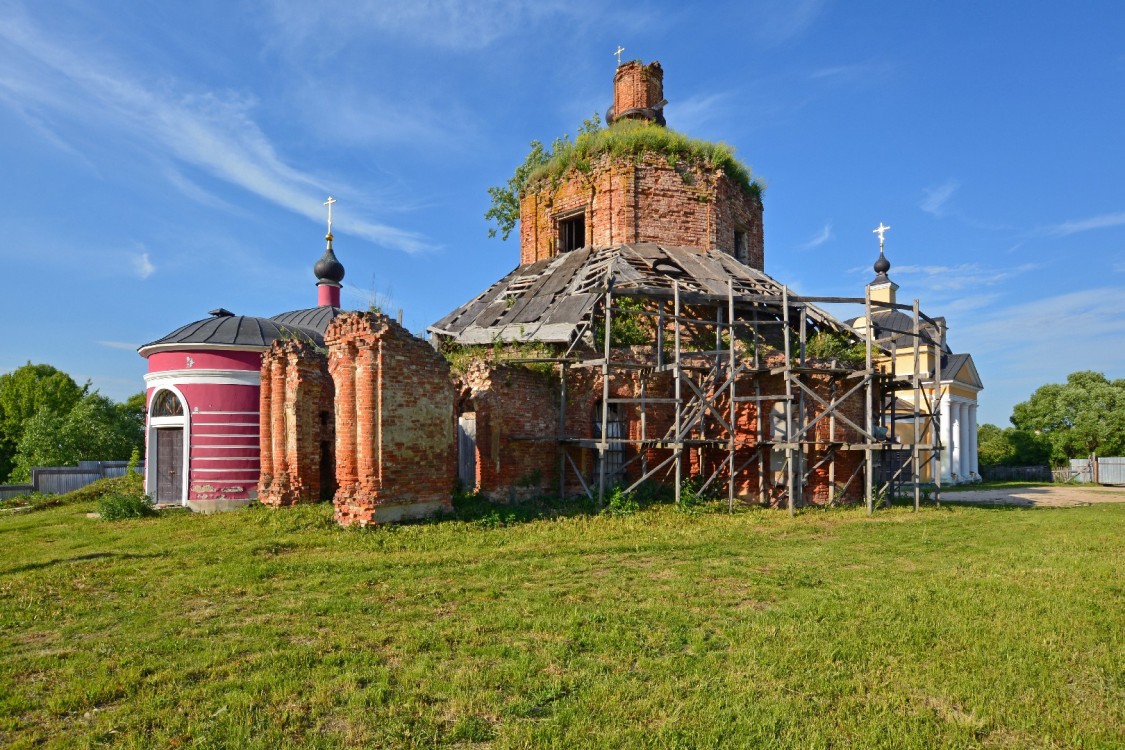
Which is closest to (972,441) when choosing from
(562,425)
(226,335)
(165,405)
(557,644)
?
(562,425)

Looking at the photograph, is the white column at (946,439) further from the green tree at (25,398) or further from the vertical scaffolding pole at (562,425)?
the green tree at (25,398)

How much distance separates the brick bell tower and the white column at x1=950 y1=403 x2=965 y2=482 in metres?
16.5

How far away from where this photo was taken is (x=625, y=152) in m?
19.0

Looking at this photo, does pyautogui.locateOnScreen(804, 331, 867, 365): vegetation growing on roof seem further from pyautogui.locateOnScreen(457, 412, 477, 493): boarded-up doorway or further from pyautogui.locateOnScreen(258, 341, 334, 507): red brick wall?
pyautogui.locateOnScreen(258, 341, 334, 507): red brick wall

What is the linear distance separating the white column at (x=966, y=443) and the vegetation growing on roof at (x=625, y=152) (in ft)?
61.4

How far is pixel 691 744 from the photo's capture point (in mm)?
3717

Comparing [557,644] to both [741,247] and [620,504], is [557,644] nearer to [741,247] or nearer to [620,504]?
[620,504]

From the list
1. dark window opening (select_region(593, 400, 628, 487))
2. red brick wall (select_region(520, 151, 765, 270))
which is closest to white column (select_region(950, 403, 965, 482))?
red brick wall (select_region(520, 151, 765, 270))

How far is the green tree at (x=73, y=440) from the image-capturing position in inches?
1218

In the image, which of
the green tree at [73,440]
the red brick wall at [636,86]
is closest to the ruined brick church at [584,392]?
the red brick wall at [636,86]

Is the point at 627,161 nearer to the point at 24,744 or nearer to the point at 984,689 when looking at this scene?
the point at 984,689

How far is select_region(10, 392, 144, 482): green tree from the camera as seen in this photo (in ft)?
102

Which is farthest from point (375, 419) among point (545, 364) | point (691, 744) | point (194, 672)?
point (691, 744)

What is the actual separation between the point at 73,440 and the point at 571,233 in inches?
1041
